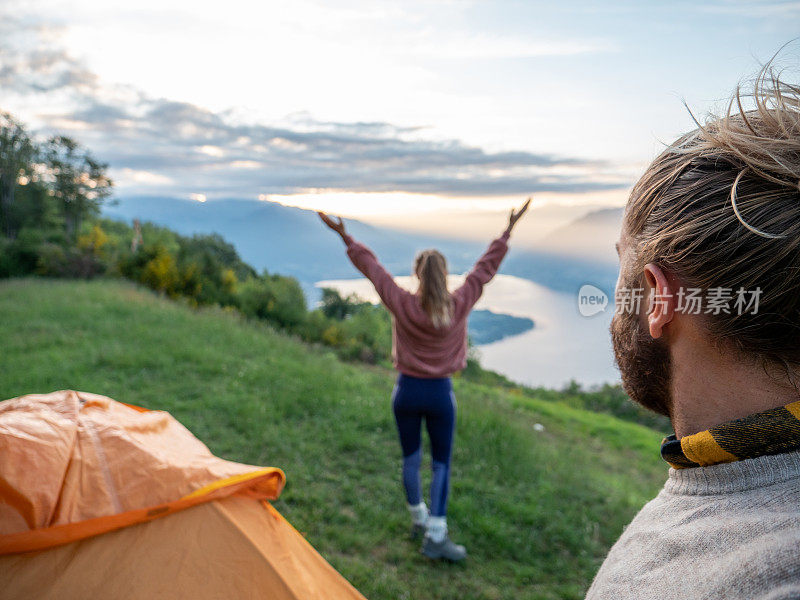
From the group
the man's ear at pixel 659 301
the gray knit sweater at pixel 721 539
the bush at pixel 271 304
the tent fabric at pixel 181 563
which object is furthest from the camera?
the bush at pixel 271 304

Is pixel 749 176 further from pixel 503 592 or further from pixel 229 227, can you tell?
pixel 229 227

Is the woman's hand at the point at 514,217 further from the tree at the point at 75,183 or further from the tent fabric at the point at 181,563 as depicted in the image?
the tree at the point at 75,183

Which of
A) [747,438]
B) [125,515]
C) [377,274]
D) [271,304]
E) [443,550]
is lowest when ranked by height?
[443,550]

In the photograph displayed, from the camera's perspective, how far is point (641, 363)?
98 cm

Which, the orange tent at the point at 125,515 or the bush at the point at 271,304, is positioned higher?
the orange tent at the point at 125,515

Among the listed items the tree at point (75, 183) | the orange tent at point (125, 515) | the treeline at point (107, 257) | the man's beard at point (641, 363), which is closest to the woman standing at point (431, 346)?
the orange tent at point (125, 515)

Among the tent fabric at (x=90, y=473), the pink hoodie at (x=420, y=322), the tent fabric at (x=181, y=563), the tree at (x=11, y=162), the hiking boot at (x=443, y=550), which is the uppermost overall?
the tree at (x=11, y=162)

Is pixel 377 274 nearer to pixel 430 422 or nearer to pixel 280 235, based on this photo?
pixel 430 422

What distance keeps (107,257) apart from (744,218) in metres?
21.1

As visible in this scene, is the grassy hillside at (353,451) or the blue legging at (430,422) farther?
the grassy hillside at (353,451)

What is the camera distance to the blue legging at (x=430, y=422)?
3545 mm

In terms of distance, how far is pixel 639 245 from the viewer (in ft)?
3.16

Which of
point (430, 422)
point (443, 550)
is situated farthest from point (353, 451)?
point (430, 422)

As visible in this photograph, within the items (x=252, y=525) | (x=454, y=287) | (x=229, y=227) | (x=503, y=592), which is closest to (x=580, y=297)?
(x=252, y=525)
